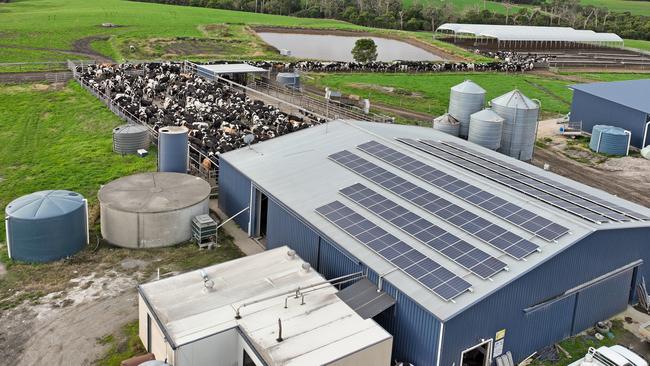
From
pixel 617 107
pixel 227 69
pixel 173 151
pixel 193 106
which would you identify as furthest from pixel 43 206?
pixel 617 107

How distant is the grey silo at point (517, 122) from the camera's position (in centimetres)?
3791

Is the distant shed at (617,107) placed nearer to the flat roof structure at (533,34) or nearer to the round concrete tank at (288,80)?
the round concrete tank at (288,80)

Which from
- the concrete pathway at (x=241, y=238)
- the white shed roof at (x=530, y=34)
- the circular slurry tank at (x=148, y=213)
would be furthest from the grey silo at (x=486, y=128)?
the white shed roof at (x=530, y=34)

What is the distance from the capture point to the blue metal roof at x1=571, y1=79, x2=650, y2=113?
158ft

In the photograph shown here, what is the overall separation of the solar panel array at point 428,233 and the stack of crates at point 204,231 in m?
6.29

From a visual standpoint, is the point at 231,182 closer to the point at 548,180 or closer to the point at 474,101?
the point at 548,180

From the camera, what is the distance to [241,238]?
93.1 ft

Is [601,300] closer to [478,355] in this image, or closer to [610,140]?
[478,355]

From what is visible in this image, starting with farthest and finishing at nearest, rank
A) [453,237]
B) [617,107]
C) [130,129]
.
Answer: [617,107] → [130,129] → [453,237]

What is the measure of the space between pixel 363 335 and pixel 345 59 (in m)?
82.8

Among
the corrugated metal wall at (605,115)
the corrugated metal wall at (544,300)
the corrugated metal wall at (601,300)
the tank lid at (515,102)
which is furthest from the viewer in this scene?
the corrugated metal wall at (605,115)

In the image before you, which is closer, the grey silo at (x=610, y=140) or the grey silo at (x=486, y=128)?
the grey silo at (x=486, y=128)

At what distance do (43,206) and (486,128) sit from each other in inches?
972

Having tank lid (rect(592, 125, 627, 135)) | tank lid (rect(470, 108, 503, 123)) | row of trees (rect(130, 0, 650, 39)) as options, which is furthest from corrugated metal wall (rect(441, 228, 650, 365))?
row of trees (rect(130, 0, 650, 39))
